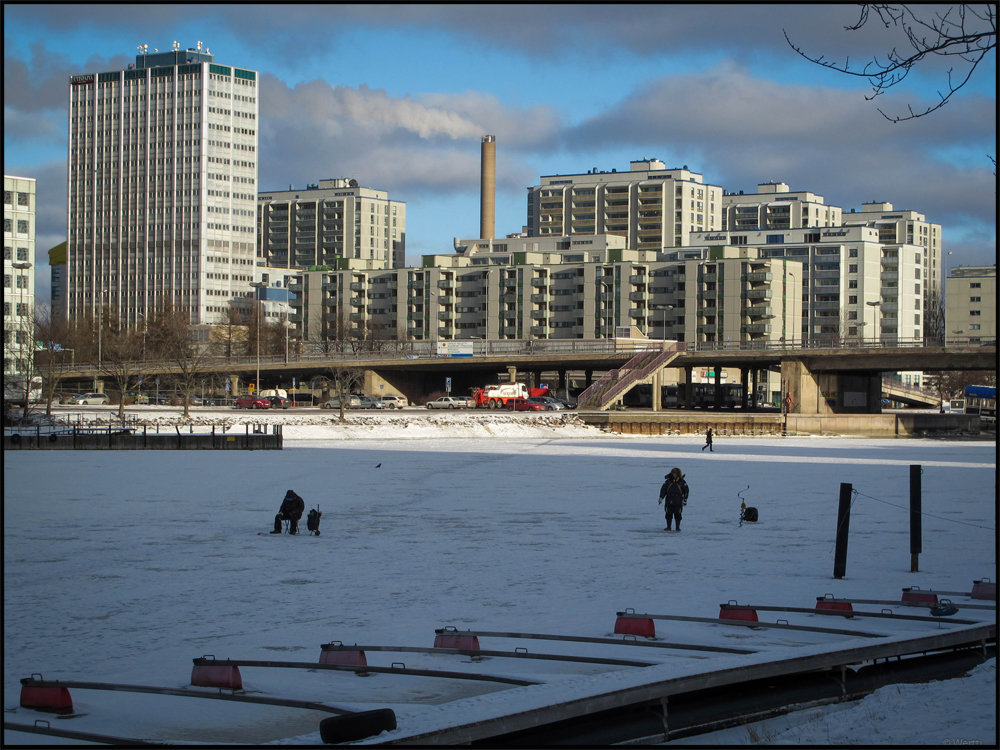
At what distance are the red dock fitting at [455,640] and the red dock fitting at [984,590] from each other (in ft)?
27.4

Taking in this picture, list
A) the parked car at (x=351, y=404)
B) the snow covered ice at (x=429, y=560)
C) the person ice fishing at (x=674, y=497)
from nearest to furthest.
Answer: the snow covered ice at (x=429, y=560) < the person ice fishing at (x=674, y=497) < the parked car at (x=351, y=404)

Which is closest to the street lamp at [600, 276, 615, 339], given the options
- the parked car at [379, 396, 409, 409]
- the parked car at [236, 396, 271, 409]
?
the parked car at [379, 396, 409, 409]

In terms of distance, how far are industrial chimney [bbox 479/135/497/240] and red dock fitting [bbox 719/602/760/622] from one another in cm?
17348

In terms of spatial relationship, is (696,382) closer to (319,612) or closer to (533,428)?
(533,428)

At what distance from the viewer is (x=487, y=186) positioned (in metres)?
192

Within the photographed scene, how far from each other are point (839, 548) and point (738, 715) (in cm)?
884

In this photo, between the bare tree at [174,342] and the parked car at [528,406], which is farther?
the bare tree at [174,342]

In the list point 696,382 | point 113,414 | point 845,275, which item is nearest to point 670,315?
point 696,382

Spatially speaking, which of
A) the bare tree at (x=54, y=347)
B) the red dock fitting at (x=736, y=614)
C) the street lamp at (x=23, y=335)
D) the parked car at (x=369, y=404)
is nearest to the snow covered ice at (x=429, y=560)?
the red dock fitting at (x=736, y=614)

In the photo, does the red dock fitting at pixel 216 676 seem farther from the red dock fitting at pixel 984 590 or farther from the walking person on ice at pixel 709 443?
the walking person on ice at pixel 709 443

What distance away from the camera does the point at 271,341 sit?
15712cm

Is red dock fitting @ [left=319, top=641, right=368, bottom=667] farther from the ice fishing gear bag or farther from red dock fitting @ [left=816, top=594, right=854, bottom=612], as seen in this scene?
the ice fishing gear bag

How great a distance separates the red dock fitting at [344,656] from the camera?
44.1 feet

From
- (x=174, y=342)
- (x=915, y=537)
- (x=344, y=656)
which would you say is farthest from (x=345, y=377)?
(x=344, y=656)
